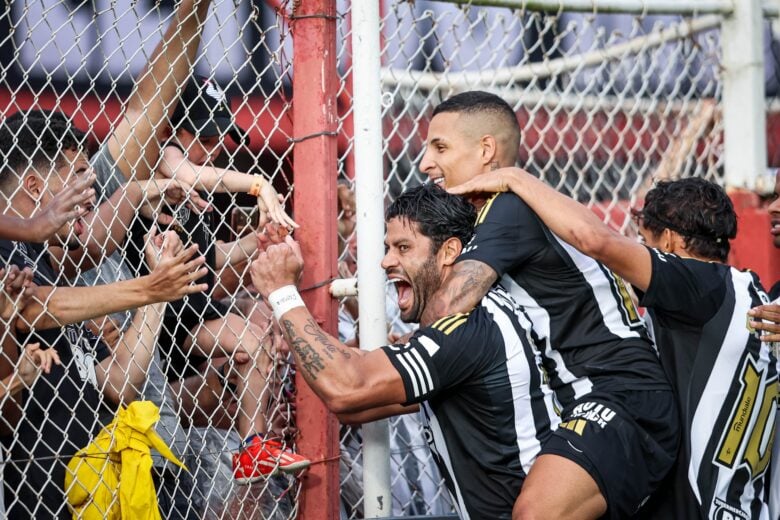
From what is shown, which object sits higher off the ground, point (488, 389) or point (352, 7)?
point (352, 7)

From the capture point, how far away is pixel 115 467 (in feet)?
12.2

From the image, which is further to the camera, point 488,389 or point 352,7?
point 352,7

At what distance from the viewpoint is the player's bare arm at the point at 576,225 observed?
3.49m

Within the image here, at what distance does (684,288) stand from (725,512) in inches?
31.4

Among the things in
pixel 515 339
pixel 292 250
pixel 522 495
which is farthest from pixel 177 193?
pixel 522 495

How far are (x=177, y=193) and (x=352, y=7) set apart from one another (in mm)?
964

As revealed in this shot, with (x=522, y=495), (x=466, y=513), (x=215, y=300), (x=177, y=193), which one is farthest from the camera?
(x=215, y=300)

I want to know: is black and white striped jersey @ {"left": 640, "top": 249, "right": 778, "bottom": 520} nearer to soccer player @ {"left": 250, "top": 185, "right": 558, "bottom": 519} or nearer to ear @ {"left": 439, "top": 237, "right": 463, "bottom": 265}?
soccer player @ {"left": 250, "top": 185, "right": 558, "bottom": 519}

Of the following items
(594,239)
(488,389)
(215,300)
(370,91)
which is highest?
(370,91)

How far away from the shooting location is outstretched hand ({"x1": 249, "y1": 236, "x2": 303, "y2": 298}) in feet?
12.1

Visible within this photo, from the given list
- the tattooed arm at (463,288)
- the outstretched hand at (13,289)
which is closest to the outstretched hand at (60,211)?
the outstretched hand at (13,289)

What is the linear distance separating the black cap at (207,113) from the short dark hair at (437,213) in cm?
87

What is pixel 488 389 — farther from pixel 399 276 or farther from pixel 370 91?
pixel 370 91

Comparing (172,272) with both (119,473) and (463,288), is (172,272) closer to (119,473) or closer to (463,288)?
(119,473)
